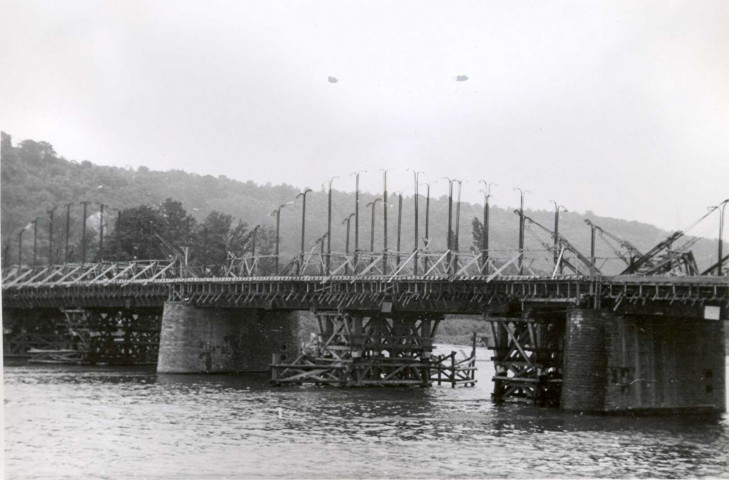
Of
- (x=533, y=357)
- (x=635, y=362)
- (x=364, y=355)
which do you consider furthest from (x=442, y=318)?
(x=635, y=362)

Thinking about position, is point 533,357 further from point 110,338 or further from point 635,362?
point 110,338

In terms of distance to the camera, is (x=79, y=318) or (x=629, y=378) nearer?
(x=629, y=378)

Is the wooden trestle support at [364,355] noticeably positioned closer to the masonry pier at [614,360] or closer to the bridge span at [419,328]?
the bridge span at [419,328]

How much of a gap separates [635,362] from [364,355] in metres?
24.8

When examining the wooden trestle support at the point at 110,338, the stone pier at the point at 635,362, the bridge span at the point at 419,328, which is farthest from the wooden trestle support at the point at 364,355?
the wooden trestle support at the point at 110,338

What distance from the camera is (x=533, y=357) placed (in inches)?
2387

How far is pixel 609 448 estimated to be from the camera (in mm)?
43094

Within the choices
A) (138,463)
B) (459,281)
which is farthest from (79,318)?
(138,463)

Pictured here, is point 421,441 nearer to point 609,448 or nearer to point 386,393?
point 609,448

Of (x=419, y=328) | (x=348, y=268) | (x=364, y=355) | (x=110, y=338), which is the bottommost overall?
(x=364, y=355)

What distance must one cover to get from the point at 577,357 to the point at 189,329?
41.5 meters

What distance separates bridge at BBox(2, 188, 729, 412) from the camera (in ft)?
180

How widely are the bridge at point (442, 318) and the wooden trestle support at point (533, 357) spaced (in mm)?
80

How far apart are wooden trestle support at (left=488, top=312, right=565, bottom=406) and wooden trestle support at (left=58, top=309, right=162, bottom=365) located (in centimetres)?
5228
